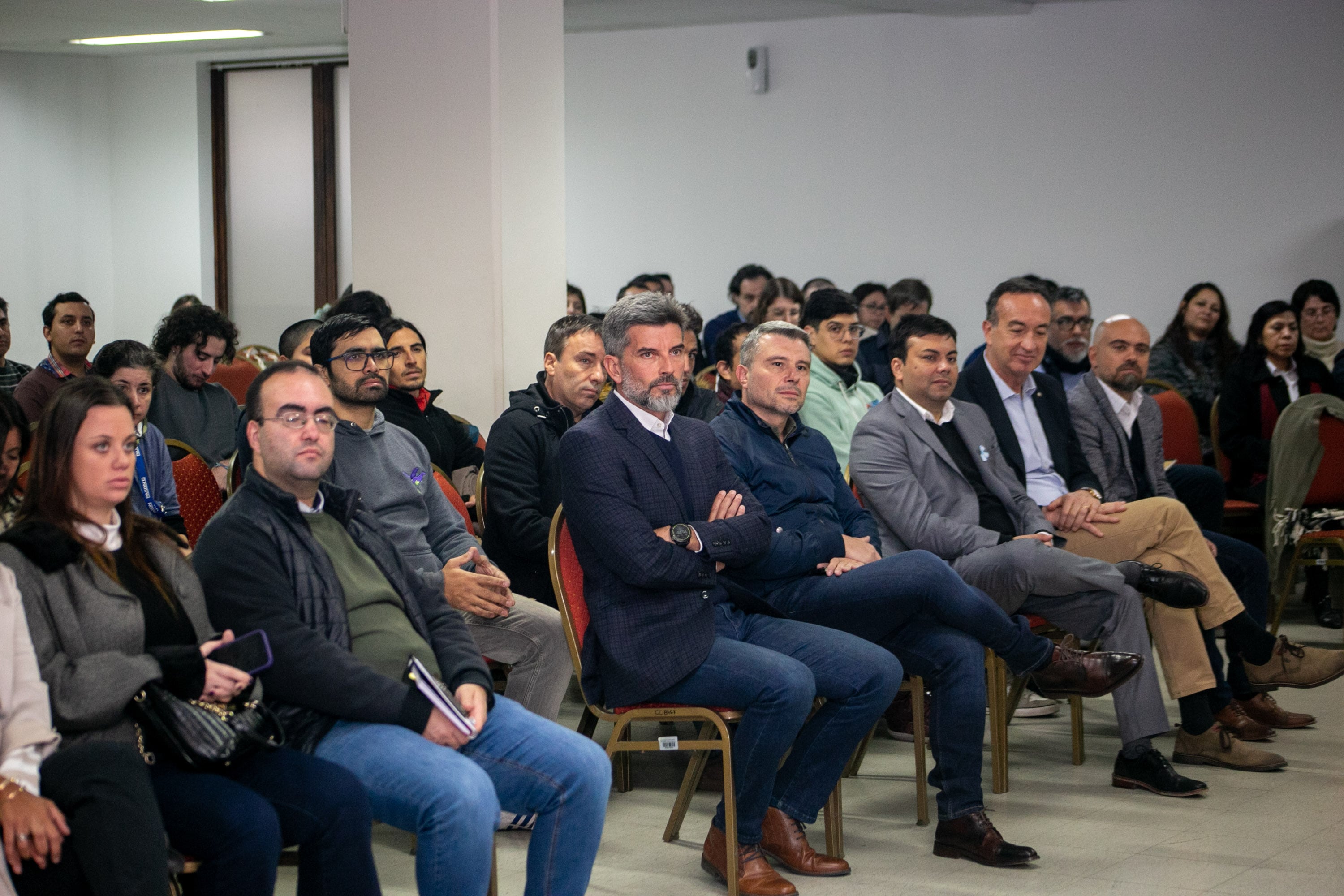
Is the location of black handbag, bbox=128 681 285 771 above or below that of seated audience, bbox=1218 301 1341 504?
below

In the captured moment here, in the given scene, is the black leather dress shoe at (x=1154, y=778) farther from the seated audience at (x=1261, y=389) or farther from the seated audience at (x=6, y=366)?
the seated audience at (x=6, y=366)

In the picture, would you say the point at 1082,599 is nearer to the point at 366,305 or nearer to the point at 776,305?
the point at 366,305

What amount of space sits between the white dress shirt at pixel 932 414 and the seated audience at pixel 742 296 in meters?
3.87

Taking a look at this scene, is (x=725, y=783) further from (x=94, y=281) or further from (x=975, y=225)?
(x=94, y=281)

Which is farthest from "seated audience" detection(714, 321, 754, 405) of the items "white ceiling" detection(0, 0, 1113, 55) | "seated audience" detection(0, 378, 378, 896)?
"white ceiling" detection(0, 0, 1113, 55)

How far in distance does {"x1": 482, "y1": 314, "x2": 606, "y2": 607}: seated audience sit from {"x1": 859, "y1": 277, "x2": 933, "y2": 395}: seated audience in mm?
3132

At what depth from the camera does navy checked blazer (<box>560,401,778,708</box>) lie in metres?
2.96

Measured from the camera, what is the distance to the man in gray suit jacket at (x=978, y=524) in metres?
3.73

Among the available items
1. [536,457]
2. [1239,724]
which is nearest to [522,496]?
[536,457]

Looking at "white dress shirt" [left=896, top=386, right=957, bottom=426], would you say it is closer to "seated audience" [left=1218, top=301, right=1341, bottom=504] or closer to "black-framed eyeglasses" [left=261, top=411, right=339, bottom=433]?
"black-framed eyeglasses" [left=261, top=411, right=339, bottom=433]

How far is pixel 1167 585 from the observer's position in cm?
384

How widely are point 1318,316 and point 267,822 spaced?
20.7 feet

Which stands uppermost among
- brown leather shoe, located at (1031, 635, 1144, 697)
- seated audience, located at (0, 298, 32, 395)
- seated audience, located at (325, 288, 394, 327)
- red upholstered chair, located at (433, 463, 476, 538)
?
seated audience, located at (325, 288, 394, 327)

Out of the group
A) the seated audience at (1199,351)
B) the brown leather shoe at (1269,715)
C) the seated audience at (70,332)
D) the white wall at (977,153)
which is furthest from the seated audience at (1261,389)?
the seated audience at (70,332)
